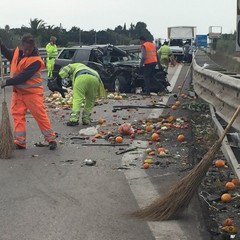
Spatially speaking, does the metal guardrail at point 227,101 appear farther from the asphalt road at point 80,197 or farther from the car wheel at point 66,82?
the car wheel at point 66,82

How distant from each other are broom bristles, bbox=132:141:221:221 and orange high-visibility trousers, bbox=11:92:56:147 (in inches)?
143

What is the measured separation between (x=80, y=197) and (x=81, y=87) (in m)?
5.02

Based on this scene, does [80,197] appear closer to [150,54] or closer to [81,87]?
[81,87]

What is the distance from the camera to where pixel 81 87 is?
412 inches

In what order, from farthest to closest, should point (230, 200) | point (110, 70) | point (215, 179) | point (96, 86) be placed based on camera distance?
1. point (110, 70)
2. point (96, 86)
3. point (215, 179)
4. point (230, 200)

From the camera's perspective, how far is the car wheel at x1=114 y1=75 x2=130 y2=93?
57.5 feet

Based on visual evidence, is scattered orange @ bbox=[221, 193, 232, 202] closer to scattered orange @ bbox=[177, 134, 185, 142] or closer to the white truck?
scattered orange @ bbox=[177, 134, 185, 142]

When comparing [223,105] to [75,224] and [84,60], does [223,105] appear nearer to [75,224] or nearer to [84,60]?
[75,224]

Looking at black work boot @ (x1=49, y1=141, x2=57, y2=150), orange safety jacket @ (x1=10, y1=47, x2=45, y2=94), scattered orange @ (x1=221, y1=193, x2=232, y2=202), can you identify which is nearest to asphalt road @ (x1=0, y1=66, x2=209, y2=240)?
black work boot @ (x1=49, y1=141, x2=57, y2=150)

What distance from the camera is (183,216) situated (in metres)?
5.00

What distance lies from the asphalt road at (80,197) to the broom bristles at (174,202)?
10 centimetres

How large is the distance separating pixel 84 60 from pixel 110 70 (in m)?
1.05

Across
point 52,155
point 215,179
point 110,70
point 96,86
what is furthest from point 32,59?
point 110,70

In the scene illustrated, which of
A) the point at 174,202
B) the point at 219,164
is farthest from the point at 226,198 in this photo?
the point at 219,164
